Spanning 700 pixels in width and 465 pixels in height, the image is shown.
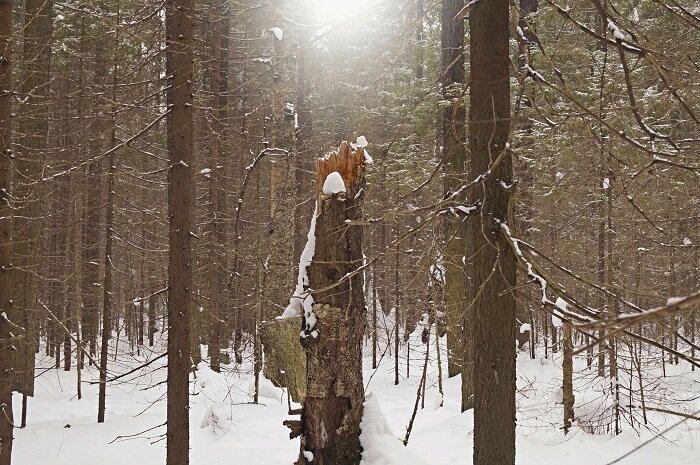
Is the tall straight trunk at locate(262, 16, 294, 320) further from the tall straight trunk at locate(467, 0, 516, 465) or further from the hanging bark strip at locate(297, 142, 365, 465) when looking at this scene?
the tall straight trunk at locate(467, 0, 516, 465)

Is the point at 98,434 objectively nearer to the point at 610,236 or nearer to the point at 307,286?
the point at 307,286

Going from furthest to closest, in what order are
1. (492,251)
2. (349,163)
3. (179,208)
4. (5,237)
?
(5,237) < (179,208) < (349,163) < (492,251)

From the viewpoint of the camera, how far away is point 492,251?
297 centimetres

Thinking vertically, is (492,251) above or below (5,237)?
below

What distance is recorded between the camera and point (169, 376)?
5293 mm

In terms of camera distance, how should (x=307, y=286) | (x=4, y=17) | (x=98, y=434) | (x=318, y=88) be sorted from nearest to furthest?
(x=307, y=286) → (x=4, y=17) → (x=98, y=434) → (x=318, y=88)

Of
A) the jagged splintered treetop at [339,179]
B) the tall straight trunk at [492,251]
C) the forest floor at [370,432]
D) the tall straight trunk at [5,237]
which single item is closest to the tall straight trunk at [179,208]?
the forest floor at [370,432]

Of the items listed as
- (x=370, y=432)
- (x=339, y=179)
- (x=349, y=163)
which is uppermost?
(x=349, y=163)

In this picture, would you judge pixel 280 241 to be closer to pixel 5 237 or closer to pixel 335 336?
pixel 5 237

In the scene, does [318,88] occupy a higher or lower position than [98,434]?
higher

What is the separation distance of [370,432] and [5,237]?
441cm

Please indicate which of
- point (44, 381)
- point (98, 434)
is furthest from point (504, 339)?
point (44, 381)

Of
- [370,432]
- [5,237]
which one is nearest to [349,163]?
[370,432]

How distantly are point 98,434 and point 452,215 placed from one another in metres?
10.1
